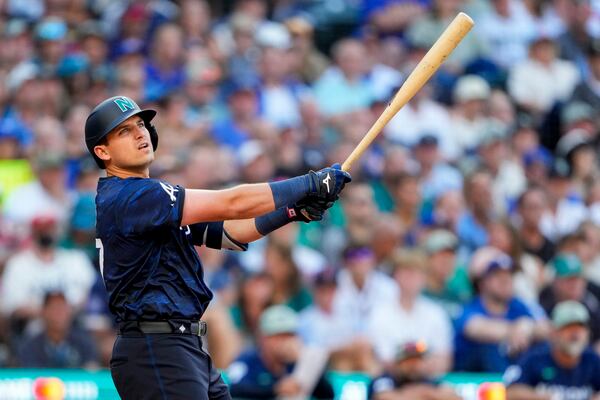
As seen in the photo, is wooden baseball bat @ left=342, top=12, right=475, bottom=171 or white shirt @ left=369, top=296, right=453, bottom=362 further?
white shirt @ left=369, top=296, right=453, bottom=362

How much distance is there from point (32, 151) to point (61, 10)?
234 centimetres

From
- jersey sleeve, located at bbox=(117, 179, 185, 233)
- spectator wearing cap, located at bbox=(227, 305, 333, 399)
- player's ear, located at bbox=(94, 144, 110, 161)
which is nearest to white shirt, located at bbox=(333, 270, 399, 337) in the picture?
spectator wearing cap, located at bbox=(227, 305, 333, 399)

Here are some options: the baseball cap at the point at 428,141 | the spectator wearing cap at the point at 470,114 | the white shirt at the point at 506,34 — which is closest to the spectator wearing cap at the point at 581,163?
the spectator wearing cap at the point at 470,114

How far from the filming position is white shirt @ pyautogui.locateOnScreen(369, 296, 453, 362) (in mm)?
9266

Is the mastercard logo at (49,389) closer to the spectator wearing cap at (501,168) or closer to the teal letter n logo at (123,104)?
the teal letter n logo at (123,104)

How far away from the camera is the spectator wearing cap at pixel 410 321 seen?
9266mm

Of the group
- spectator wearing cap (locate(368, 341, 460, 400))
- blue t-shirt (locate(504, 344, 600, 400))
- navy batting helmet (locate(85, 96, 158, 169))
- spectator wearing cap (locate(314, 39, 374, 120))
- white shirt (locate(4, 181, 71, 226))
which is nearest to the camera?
navy batting helmet (locate(85, 96, 158, 169))

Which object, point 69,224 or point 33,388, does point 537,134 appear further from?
point 33,388

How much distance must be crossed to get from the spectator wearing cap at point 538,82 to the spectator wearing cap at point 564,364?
4.59 metres

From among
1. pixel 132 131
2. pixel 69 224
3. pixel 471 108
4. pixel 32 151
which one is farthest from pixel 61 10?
pixel 132 131

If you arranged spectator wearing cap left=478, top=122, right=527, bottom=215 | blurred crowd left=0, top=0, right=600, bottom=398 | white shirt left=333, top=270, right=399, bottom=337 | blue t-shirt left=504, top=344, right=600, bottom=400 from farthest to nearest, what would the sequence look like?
spectator wearing cap left=478, top=122, right=527, bottom=215 → white shirt left=333, top=270, right=399, bottom=337 → blurred crowd left=0, top=0, right=600, bottom=398 → blue t-shirt left=504, top=344, right=600, bottom=400

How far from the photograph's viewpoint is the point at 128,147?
18.0 feet

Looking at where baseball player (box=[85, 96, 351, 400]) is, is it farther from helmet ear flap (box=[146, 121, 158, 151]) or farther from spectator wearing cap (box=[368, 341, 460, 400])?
spectator wearing cap (box=[368, 341, 460, 400])

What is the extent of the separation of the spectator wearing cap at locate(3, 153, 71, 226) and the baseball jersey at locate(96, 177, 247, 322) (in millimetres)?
4501
